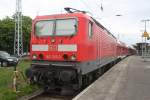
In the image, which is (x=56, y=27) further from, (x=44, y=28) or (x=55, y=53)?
(x=55, y=53)

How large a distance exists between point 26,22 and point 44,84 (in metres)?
83.8

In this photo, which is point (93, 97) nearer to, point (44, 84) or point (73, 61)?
point (73, 61)

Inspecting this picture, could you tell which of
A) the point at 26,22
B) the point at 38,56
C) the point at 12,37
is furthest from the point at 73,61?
the point at 26,22

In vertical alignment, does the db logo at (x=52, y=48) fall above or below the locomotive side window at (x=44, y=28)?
below

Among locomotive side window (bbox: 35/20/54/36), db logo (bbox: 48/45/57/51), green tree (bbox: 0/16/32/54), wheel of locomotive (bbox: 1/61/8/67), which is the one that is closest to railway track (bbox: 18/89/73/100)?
db logo (bbox: 48/45/57/51)

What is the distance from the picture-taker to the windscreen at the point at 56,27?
12.9 meters

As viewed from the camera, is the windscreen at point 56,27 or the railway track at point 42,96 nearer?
the railway track at point 42,96

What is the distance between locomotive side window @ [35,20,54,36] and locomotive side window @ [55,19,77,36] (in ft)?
0.92

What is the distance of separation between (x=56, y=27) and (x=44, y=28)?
22.4 inches

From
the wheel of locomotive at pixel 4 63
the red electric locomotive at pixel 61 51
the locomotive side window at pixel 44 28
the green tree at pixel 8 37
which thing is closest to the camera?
the red electric locomotive at pixel 61 51

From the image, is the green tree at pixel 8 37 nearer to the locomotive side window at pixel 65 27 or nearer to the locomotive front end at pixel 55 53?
the locomotive front end at pixel 55 53

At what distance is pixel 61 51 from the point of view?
502 inches

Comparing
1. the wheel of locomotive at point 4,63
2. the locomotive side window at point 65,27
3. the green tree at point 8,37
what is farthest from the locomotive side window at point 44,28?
the green tree at point 8,37

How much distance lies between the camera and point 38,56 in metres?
13.2
